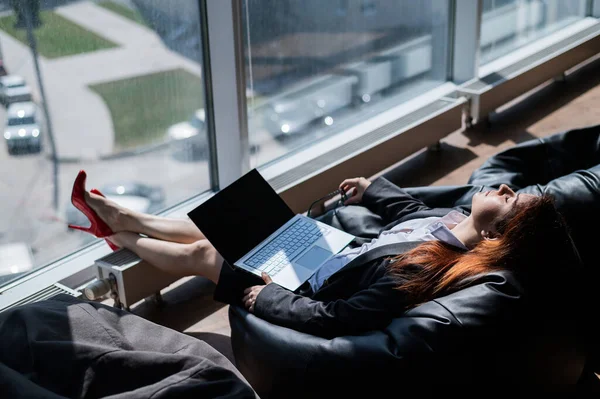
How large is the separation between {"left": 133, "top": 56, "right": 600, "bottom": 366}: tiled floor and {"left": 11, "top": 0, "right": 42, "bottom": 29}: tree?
1284 millimetres

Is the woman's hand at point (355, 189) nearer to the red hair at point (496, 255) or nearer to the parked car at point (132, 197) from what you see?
the red hair at point (496, 255)

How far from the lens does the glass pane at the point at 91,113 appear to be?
9.71 feet

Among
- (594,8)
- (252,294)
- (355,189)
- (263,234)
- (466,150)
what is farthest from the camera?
(594,8)

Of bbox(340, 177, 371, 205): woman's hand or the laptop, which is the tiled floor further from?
bbox(340, 177, 371, 205): woman's hand

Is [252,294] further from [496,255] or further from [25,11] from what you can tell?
[25,11]

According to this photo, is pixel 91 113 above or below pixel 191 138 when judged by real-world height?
above

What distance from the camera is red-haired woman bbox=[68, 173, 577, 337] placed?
2.38 meters

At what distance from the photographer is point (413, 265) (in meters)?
2.46

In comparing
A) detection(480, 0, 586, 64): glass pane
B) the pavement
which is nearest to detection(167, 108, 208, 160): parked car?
the pavement

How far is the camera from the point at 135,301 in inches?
127

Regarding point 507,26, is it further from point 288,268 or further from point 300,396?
point 300,396

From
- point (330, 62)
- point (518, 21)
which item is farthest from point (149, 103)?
point (518, 21)

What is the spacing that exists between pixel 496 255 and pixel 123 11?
72.2 inches

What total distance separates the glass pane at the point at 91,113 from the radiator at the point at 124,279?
285 mm
